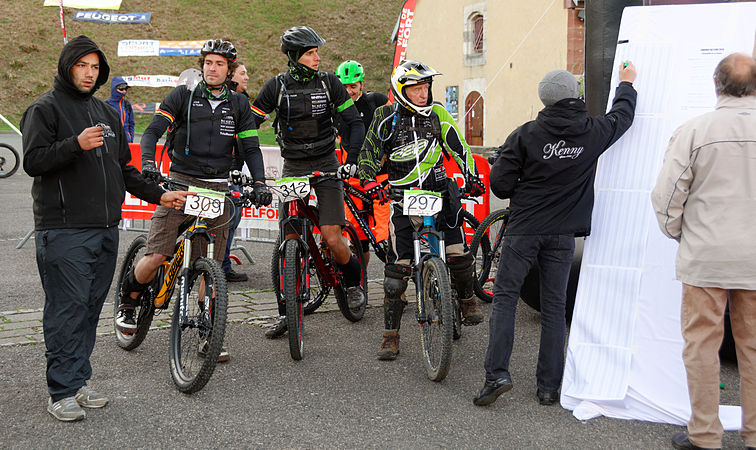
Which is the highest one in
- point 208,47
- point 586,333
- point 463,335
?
point 208,47

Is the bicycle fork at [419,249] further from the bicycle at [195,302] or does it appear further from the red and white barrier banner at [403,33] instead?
the red and white barrier banner at [403,33]

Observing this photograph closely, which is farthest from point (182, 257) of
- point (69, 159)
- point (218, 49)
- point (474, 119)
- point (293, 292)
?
point (474, 119)

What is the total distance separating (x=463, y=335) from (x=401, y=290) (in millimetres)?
938

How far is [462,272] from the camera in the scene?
565cm

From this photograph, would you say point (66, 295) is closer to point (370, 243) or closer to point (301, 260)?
point (301, 260)

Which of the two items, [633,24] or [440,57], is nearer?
[633,24]

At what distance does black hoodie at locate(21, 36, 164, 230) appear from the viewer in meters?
4.02

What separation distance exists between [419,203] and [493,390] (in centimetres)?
135

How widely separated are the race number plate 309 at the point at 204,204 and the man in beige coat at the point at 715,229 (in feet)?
8.62

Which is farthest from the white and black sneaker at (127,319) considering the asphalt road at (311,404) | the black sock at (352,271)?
the black sock at (352,271)

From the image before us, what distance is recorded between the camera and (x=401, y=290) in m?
5.39

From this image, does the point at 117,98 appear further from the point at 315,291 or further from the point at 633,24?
the point at 633,24

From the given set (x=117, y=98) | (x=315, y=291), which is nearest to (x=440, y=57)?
(x=117, y=98)

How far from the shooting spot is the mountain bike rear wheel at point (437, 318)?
4742 millimetres
